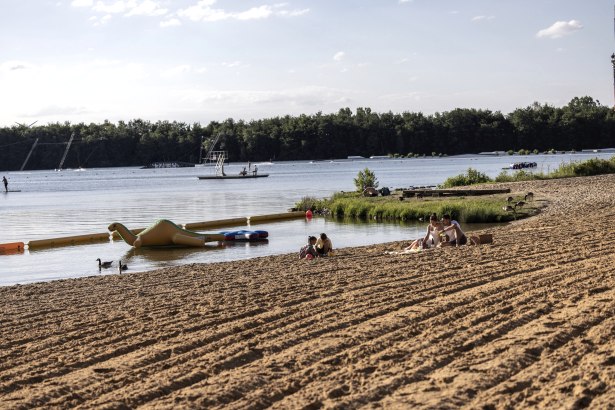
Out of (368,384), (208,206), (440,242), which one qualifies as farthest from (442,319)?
(208,206)

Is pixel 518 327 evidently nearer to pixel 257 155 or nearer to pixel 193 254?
pixel 193 254

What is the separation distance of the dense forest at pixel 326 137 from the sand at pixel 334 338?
6094 inches

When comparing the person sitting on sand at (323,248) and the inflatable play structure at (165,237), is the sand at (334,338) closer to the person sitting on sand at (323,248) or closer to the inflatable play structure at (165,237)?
the person sitting on sand at (323,248)

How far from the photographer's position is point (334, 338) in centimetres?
905

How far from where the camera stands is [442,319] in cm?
962

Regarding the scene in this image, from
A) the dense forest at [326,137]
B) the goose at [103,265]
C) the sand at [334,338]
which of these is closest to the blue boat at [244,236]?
the goose at [103,265]

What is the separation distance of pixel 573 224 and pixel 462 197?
573 inches

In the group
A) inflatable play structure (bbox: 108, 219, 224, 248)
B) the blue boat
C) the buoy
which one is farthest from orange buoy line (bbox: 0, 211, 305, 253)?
the blue boat

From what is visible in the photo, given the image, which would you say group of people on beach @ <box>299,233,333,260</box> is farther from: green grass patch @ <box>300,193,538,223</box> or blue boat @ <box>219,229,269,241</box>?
green grass patch @ <box>300,193,538,223</box>

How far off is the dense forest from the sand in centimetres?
15478

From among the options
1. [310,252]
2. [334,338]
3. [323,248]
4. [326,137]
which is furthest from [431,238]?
[326,137]

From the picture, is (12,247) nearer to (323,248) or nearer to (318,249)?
(318,249)

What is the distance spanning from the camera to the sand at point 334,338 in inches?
285

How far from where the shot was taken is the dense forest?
164375 mm
